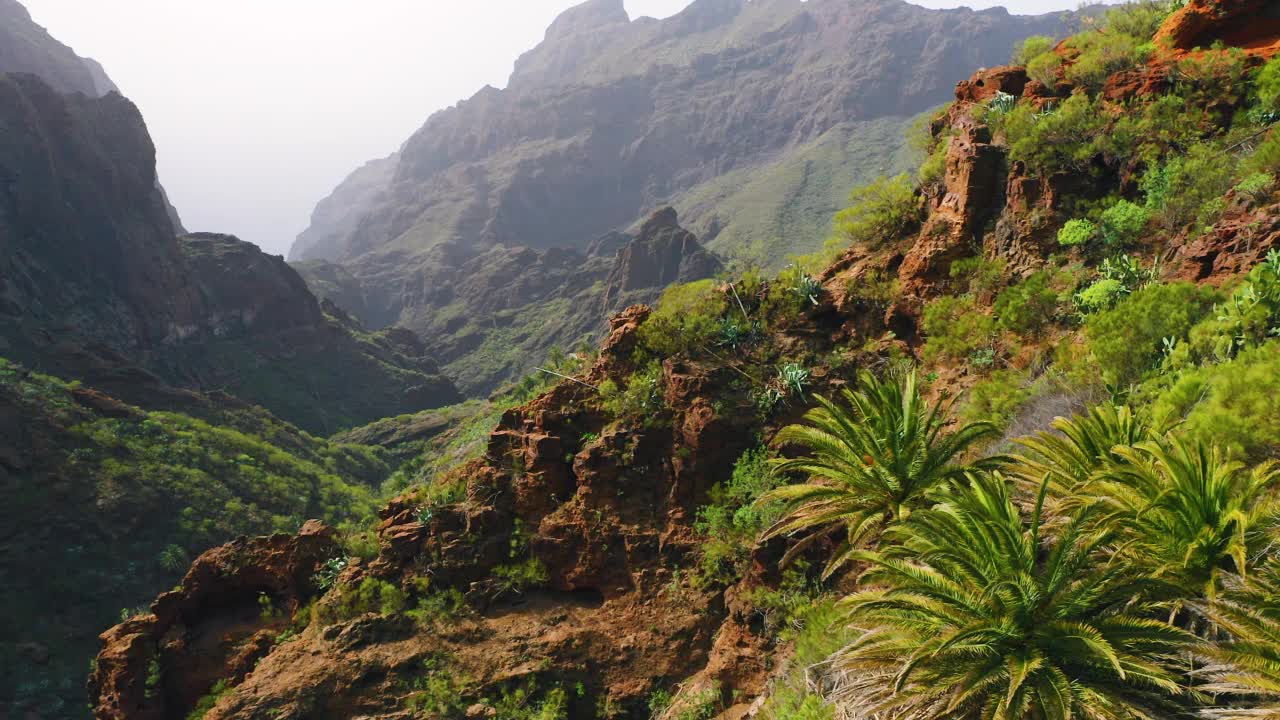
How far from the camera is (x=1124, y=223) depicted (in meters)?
12.9

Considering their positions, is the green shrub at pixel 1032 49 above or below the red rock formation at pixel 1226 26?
above

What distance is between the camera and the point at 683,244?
130250 millimetres

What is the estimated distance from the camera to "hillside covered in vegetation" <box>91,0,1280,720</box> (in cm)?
601

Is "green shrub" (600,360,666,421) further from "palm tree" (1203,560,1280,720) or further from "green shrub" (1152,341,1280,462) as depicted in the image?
"palm tree" (1203,560,1280,720)

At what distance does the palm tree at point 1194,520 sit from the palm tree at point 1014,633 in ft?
1.32

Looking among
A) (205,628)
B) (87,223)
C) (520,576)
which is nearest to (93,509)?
(205,628)

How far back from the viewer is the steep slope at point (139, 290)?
75875 mm

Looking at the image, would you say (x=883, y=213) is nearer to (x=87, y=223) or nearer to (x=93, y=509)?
(x=93, y=509)

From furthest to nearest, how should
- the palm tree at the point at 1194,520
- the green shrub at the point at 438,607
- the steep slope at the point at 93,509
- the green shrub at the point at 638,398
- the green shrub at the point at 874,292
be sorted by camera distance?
1. the steep slope at the point at 93,509
2. the green shrub at the point at 874,292
3. the green shrub at the point at 638,398
4. the green shrub at the point at 438,607
5. the palm tree at the point at 1194,520

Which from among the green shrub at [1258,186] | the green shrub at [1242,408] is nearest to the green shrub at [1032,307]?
the green shrub at [1258,186]

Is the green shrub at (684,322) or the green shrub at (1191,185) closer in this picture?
the green shrub at (1191,185)

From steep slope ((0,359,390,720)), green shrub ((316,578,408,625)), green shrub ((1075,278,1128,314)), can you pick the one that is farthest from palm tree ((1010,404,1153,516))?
steep slope ((0,359,390,720))

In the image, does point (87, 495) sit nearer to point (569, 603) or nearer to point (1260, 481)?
point (569, 603)

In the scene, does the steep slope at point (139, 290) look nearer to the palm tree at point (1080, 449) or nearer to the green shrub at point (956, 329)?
the green shrub at point (956, 329)
